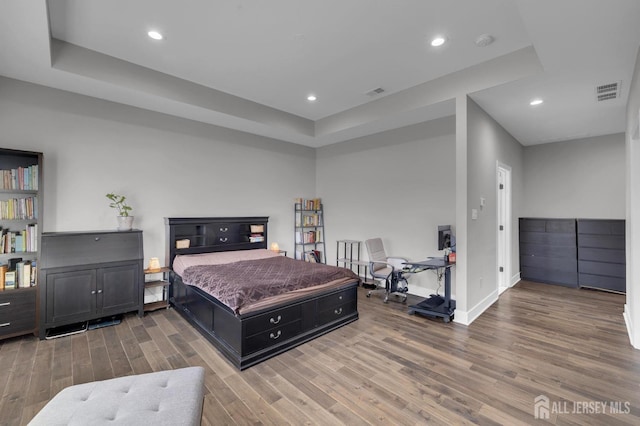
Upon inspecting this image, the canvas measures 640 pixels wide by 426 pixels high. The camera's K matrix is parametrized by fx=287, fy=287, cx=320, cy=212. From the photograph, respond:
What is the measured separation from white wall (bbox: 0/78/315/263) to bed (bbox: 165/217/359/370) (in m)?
0.41

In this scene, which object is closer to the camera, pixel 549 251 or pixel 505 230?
pixel 505 230

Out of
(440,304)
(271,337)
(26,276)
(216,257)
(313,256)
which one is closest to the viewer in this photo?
(271,337)

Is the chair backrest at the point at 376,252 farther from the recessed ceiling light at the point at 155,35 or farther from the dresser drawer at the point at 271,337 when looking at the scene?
the recessed ceiling light at the point at 155,35

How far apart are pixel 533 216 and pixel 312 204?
449 cm

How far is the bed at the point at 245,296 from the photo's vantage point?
261cm

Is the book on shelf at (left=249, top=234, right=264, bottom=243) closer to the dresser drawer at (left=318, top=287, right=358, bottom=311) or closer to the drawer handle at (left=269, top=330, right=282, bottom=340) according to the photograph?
the dresser drawer at (left=318, top=287, right=358, bottom=311)

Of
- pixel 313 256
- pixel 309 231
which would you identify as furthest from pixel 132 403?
pixel 309 231

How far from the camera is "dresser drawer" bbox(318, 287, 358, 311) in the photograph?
3.21 metres

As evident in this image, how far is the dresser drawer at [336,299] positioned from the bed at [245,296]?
0.01m

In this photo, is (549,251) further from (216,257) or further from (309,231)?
(216,257)

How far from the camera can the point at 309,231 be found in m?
6.04

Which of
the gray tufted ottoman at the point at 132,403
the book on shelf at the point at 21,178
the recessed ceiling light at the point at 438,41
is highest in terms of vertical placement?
the recessed ceiling light at the point at 438,41

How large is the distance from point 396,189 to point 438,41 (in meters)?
2.50

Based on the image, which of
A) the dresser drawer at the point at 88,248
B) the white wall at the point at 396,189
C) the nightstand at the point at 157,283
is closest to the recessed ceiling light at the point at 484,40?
the white wall at the point at 396,189
